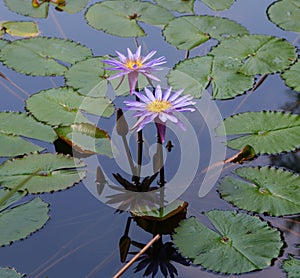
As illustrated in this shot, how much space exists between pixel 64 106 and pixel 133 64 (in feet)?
1.60

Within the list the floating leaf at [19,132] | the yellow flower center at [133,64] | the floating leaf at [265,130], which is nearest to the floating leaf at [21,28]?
the floating leaf at [19,132]

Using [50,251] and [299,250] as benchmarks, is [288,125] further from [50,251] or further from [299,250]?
[50,251]

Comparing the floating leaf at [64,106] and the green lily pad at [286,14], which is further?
the green lily pad at [286,14]

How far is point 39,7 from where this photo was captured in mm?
3205

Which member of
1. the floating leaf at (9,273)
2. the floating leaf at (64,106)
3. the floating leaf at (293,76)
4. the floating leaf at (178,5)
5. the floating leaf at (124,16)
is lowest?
the floating leaf at (9,273)

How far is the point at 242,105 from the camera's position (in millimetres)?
Result: 2377

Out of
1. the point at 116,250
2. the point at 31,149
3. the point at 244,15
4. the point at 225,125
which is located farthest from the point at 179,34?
the point at 116,250

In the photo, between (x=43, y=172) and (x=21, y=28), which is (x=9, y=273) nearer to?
(x=43, y=172)

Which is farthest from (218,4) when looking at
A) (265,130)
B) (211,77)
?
(265,130)

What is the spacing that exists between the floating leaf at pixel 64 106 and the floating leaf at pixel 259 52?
2.17 feet

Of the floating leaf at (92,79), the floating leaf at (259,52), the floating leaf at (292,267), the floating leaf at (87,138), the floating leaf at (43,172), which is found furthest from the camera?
the floating leaf at (259,52)

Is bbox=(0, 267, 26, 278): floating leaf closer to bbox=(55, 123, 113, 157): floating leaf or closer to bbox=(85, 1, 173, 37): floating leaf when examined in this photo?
bbox=(55, 123, 113, 157): floating leaf

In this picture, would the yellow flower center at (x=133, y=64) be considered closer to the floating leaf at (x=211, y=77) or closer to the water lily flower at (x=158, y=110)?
the water lily flower at (x=158, y=110)

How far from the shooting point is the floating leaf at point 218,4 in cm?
304
